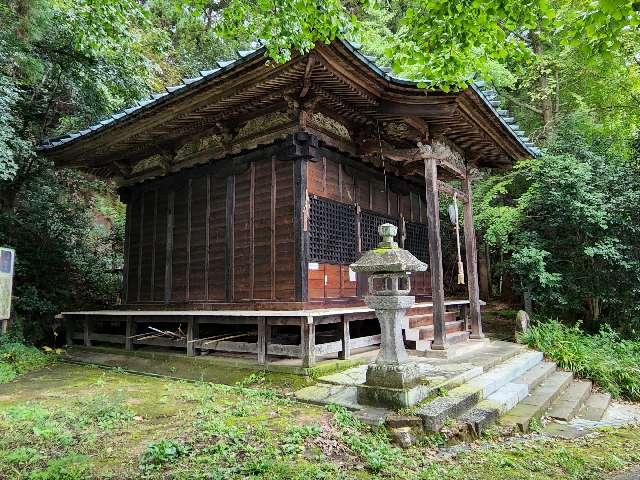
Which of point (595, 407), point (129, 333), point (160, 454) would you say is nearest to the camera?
point (160, 454)

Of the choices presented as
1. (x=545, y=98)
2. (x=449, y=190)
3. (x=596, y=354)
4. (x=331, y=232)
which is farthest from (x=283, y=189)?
(x=545, y=98)

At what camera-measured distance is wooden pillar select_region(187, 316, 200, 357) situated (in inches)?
300

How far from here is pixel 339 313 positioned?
654cm

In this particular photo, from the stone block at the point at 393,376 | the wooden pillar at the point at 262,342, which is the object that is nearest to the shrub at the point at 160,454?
the stone block at the point at 393,376

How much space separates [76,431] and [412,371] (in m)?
3.44

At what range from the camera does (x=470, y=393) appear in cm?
509

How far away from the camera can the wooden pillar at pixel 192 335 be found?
300 inches

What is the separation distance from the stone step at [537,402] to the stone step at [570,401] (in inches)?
2.8

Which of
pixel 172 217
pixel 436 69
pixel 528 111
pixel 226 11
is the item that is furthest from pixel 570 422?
pixel 528 111

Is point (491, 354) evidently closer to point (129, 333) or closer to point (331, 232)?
point (331, 232)

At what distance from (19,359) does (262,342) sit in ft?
16.5

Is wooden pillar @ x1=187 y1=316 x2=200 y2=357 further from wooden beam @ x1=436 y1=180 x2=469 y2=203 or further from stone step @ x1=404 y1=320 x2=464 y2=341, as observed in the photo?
wooden beam @ x1=436 y1=180 x2=469 y2=203

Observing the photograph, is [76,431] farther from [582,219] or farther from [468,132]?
[582,219]

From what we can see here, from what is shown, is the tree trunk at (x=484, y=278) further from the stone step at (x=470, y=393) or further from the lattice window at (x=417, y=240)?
the stone step at (x=470, y=393)
